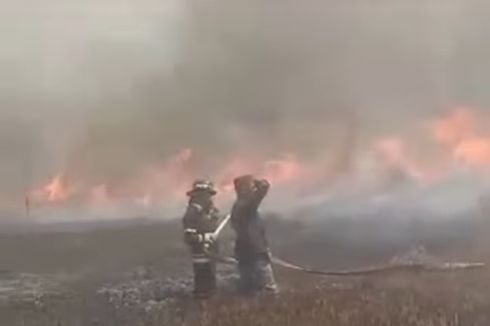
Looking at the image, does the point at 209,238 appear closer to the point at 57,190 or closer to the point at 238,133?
the point at 238,133

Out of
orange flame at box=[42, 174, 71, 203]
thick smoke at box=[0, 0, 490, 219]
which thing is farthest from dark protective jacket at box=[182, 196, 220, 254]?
orange flame at box=[42, 174, 71, 203]

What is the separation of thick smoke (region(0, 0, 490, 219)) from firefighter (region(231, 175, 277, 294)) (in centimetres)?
14

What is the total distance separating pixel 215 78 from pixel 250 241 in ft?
1.90

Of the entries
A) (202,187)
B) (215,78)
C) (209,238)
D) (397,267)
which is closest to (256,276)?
(209,238)

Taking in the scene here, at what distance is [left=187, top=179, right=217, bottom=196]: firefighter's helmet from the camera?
381 centimetres

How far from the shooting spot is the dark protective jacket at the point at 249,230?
12.5ft

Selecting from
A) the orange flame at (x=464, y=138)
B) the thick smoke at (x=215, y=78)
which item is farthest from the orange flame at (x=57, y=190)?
the orange flame at (x=464, y=138)

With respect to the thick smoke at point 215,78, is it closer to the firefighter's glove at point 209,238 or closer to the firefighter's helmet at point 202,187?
the firefighter's helmet at point 202,187

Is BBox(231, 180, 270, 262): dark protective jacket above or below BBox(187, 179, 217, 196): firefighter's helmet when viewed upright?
below

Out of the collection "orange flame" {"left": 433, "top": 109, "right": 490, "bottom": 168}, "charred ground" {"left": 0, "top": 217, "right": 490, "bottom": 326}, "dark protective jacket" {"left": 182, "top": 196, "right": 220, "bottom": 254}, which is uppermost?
"orange flame" {"left": 433, "top": 109, "right": 490, "bottom": 168}

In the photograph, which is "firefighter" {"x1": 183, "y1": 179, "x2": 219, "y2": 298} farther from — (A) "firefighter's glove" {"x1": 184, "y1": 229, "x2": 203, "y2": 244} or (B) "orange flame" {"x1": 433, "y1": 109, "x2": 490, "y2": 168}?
(B) "orange flame" {"x1": 433, "y1": 109, "x2": 490, "y2": 168}

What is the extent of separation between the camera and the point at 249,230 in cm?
382

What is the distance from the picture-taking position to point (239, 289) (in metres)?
3.80

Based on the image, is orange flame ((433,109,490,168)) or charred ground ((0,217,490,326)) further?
orange flame ((433,109,490,168))
